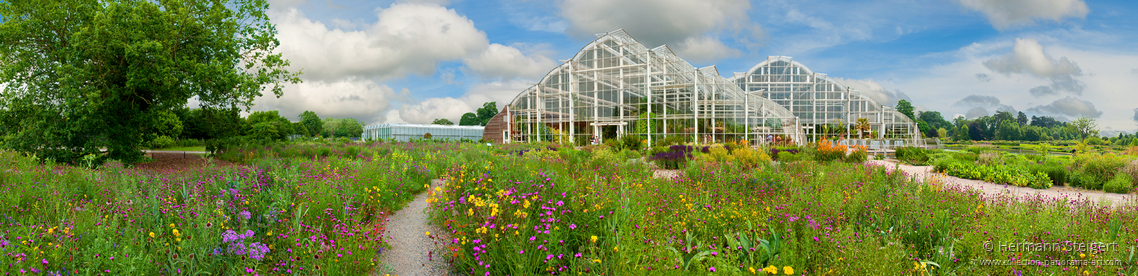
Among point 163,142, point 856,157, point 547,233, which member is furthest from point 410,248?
point 163,142

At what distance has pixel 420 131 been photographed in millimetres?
58562

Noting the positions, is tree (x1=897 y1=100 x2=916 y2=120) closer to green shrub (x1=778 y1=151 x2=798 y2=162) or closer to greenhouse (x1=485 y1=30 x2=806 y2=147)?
greenhouse (x1=485 y1=30 x2=806 y2=147)

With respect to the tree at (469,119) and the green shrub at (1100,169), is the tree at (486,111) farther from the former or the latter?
the green shrub at (1100,169)

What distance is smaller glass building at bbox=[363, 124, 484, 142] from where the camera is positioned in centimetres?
5753

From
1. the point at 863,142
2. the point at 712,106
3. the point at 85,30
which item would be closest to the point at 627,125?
the point at 712,106

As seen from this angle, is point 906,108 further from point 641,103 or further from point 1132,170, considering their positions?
point 1132,170

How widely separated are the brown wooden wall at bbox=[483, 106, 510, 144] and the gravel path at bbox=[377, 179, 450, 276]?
29380 millimetres

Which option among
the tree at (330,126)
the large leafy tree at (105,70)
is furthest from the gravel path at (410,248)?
the tree at (330,126)

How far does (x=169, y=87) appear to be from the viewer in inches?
495

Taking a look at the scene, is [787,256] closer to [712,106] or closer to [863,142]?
[712,106]

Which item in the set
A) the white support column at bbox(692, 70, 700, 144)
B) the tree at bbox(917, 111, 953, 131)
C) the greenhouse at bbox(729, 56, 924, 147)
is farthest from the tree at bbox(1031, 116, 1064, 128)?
the white support column at bbox(692, 70, 700, 144)

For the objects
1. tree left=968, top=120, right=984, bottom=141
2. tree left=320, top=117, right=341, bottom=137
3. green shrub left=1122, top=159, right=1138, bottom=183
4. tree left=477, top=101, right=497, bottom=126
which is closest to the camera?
green shrub left=1122, top=159, right=1138, bottom=183

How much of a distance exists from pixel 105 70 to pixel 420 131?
4574cm

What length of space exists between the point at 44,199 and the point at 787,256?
828 centimetres
